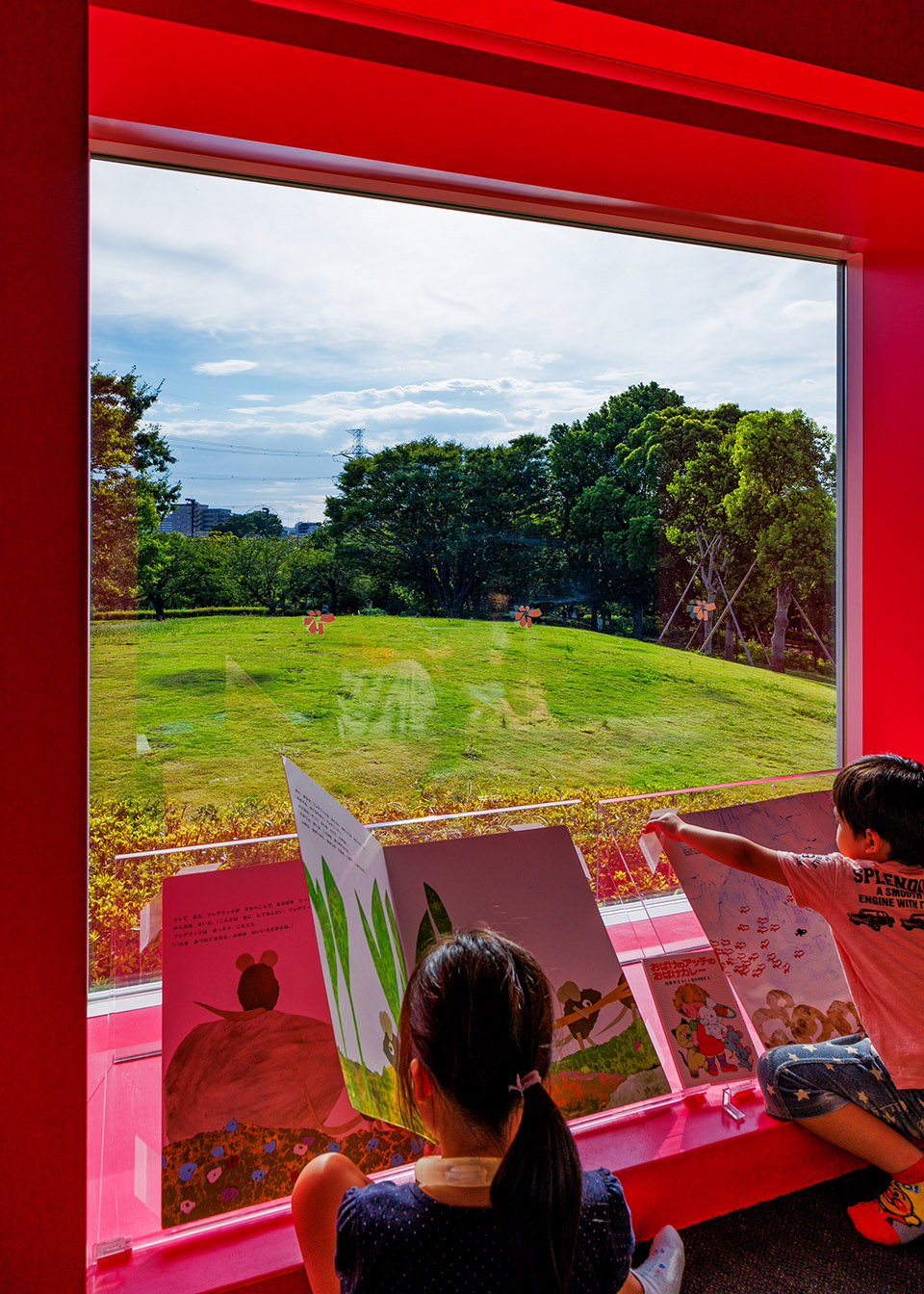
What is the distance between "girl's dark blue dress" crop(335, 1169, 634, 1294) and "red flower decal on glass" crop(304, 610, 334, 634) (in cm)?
162

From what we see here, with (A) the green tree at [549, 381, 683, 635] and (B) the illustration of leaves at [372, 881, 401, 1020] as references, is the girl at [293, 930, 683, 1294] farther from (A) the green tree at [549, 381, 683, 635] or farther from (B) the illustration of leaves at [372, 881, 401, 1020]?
(A) the green tree at [549, 381, 683, 635]

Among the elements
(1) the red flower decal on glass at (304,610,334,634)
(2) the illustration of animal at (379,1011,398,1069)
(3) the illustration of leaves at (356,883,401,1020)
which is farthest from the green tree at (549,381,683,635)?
(2) the illustration of animal at (379,1011,398,1069)

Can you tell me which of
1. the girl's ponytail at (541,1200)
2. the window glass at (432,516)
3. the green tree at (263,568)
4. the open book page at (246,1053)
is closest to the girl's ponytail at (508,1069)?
the girl's ponytail at (541,1200)

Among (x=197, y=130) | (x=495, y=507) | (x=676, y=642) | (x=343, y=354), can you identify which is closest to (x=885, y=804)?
(x=676, y=642)

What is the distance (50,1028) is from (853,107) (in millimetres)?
2817

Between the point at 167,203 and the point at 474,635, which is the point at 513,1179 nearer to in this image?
the point at 474,635

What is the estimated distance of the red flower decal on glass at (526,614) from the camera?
2.72m

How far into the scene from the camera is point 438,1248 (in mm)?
1007

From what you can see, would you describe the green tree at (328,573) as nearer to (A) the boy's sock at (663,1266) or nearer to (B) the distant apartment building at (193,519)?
(B) the distant apartment building at (193,519)

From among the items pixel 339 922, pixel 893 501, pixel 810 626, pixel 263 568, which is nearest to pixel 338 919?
pixel 339 922

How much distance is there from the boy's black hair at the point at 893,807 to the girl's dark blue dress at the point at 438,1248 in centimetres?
112

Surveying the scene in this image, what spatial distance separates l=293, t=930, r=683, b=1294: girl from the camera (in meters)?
1.00

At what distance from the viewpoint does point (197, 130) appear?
1.99 meters

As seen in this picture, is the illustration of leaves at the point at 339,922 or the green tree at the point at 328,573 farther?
the green tree at the point at 328,573
